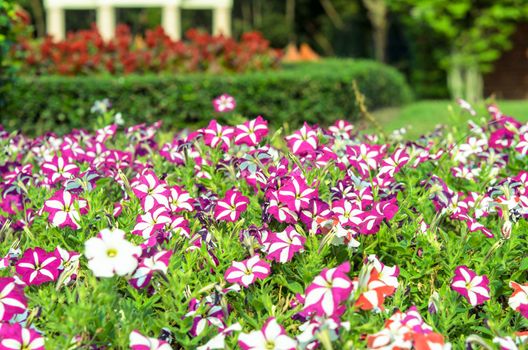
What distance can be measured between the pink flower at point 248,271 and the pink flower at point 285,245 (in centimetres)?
7

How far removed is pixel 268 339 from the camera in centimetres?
213

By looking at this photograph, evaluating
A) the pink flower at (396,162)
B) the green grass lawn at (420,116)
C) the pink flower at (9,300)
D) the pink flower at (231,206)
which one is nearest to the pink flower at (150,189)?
the pink flower at (231,206)

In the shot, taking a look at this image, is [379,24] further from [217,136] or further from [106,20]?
[217,136]

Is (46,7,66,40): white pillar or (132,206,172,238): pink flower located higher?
(46,7,66,40): white pillar

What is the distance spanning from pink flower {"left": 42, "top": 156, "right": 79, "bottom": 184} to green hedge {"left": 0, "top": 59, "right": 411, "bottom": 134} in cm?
658

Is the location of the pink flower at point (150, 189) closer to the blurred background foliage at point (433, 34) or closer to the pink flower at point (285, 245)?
the pink flower at point (285, 245)

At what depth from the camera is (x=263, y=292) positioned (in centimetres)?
243

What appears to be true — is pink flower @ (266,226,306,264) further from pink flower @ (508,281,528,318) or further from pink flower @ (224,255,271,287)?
pink flower @ (508,281,528,318)

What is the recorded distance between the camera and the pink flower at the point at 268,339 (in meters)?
2.11

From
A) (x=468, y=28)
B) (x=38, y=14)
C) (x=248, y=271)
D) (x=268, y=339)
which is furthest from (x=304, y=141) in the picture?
(x=38, y=14)

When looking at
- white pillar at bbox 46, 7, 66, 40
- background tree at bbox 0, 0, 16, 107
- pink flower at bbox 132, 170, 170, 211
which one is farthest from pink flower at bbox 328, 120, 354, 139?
white pillar at bbox 46, 7, 66, 40

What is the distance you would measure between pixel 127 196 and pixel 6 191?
0.59m

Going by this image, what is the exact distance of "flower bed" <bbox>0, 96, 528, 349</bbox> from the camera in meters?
2.13

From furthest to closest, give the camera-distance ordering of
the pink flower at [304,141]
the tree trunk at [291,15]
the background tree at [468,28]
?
the tree trunk at [291,15] < the background tree at [468,28] < the pink flower at [304,141]
